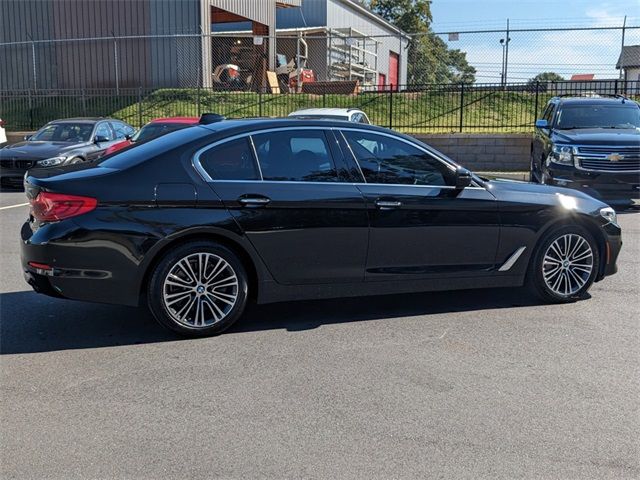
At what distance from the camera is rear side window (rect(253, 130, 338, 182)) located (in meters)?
5.15

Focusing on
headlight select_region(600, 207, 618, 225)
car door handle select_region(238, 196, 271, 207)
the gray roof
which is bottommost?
headlight select_region(600, 207, 618, 225)

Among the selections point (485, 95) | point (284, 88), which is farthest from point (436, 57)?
point (485, 95)

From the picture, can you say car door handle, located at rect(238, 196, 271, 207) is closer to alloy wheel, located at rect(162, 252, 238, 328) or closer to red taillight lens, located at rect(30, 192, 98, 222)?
alloy wheel, located at rect(162, 252, 238, 328)

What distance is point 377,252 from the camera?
17.5 feet

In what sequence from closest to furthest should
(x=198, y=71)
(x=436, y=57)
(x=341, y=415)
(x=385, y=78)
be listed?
(x=341, y=415), (x=198, y=71), (x=436, y=57), (x=385, y=78)

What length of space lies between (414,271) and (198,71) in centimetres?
1975

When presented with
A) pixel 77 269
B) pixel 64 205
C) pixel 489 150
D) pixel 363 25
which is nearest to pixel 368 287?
pixel 77 269

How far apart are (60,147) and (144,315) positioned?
31.7 feet

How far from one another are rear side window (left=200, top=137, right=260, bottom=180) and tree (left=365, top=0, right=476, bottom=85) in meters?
16.5

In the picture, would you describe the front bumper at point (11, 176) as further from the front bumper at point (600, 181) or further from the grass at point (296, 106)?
the front bumper at point (600, 181)

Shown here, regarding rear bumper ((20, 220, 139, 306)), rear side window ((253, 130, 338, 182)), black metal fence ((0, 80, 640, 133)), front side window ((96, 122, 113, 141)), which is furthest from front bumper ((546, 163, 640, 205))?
front side window ((96, 122, 113, 141))

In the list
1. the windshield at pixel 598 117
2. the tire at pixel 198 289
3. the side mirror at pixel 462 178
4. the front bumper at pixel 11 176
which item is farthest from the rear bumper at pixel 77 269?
the front bumper at pixel 11 176

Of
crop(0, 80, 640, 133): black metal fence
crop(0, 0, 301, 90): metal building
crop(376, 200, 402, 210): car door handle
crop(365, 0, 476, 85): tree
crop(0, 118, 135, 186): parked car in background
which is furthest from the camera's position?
crop(365, 0, 476, 85): tree

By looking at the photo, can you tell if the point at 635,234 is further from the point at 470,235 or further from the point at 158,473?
the point at 158,473
